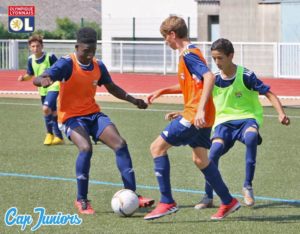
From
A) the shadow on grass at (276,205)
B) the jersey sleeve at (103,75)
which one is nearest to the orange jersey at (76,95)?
the jersey sleeve at (103,75)

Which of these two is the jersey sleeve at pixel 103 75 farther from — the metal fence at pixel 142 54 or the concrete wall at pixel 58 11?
the concrete wall at pixel 58 11

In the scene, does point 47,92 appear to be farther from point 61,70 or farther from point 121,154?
point 121,154

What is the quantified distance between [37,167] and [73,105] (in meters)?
3.02

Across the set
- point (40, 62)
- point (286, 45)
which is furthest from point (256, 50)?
point (40, 62)

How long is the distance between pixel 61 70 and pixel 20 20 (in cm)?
2604

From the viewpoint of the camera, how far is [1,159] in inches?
512

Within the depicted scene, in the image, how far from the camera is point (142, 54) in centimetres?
3078

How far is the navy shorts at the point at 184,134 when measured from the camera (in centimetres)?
853

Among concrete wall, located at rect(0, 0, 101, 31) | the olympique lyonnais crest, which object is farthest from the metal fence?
concrete wall, located at rect(0, 0, 101, 31)

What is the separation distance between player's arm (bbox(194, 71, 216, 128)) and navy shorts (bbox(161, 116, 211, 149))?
0.26 m

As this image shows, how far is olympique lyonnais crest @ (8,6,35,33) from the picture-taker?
33.9 m

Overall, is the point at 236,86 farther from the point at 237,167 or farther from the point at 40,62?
the point at 40,62

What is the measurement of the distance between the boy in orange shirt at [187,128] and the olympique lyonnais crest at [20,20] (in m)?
25.4

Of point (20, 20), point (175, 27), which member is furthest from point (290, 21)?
point (175, 27)
